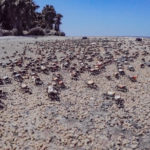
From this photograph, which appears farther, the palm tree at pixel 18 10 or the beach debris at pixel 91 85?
the palm tree at pixel 18 10

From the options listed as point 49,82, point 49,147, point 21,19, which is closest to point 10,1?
point 21,19

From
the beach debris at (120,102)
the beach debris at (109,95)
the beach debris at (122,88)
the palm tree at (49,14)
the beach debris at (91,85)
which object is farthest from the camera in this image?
the palm tree at (49,14)

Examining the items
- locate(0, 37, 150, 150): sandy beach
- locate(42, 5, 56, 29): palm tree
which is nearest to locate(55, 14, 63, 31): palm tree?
locate(42, 5, 56, 29): palm tree

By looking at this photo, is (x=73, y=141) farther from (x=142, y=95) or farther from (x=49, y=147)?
(x=142, y=95)

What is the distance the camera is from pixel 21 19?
41969 mm

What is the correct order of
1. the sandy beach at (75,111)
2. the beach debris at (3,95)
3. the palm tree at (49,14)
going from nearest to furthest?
the sandy beach at (75,111), the beach debris at (3,95), the palm tree at (49,14)

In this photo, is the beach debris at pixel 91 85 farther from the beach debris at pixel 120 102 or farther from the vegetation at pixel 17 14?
the vegetation at pixel 17 14

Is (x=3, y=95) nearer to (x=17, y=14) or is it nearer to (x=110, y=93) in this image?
(x=110, y=93)

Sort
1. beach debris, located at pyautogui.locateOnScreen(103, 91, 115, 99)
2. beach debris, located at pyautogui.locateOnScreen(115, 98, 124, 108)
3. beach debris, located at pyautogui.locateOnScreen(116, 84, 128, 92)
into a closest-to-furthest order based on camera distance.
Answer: beach debris, located at pyautogui.locateOnScreen(115, 98, 124, 108) → beach debris, located at pyautogui.locateOnScreen(103, 91, 115, 99) → beach debris, located at pyautogui.locateOnScreen(116, 84, 128, 92)

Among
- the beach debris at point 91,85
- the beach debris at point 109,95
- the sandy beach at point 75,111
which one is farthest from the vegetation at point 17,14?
the beach debris at point 109,95

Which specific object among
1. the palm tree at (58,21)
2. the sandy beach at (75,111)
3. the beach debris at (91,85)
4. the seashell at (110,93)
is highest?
the palm tree at (58,21)

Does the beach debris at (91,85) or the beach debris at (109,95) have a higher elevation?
the beach debris at (91,85)

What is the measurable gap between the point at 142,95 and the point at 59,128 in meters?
3.82

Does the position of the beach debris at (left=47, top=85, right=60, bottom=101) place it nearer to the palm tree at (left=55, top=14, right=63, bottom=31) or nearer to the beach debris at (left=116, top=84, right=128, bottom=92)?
the beach debris at (left=116, top=84, right=128, bottom=92)
